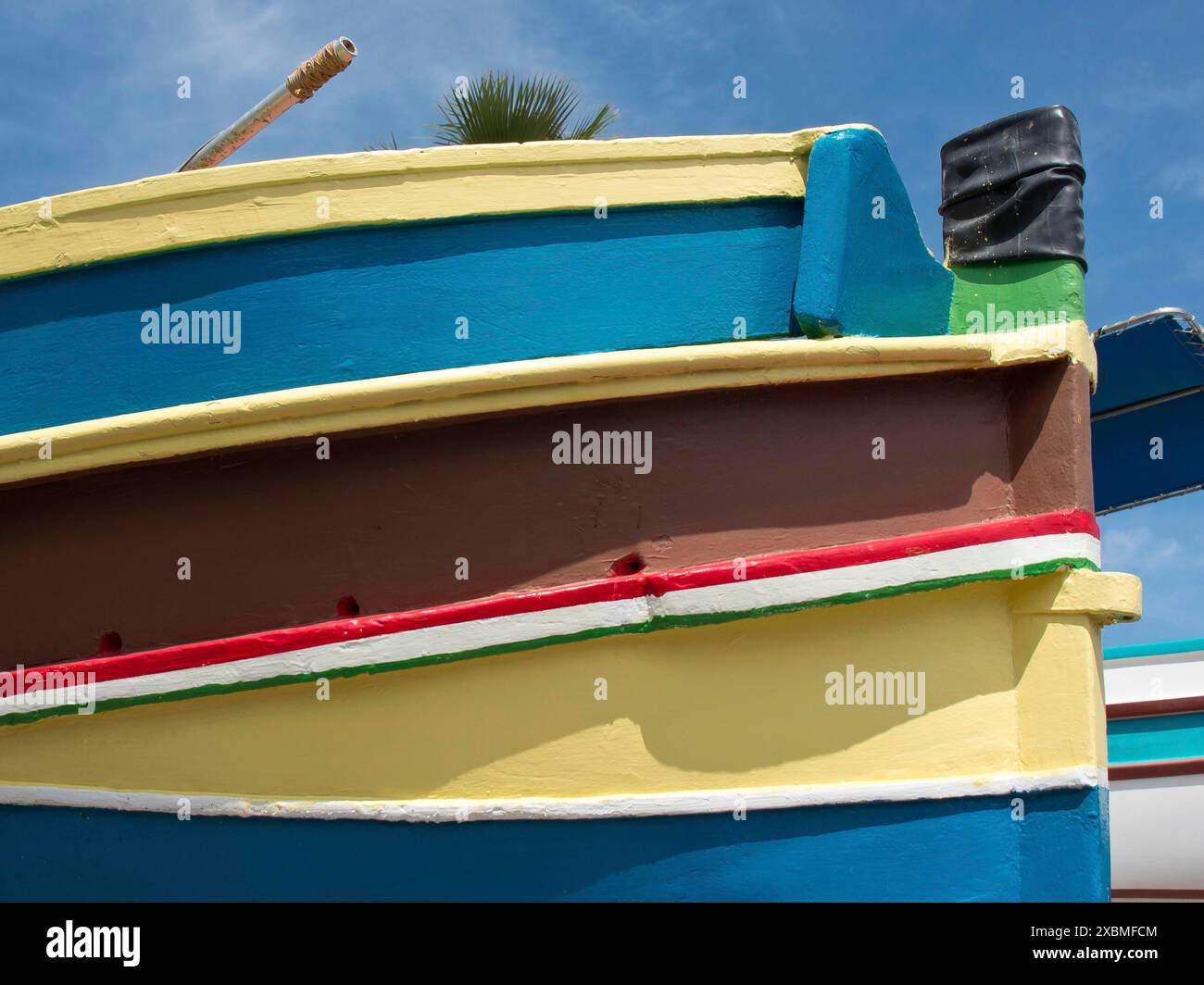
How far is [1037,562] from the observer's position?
353 cm

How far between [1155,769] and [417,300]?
248 inches

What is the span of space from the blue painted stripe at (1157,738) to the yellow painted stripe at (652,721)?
5.04m

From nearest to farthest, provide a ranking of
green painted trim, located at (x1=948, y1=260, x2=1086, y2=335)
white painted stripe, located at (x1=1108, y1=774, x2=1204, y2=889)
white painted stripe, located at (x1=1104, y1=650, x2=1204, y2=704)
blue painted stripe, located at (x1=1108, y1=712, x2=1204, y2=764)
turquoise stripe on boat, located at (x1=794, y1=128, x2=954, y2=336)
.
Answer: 1. turquoise stripe on boat, located at (x1=794, y1=128, x2=954, y2=336)
2. green painted trim, located at (x1=948, y1=260, x2=1086, y2=335)
3. white painted stripe, located at (x1=1108, y1=774, x2=1204, y2=889)
4. blue painted stripe, located at (x1=1108, y1=712, x2=1204, y2=764)
5. white painted stripe, located at (x1=1104, y1=650, x2=1204, y2=704)

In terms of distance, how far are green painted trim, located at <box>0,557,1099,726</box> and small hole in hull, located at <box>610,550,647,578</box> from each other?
0.57 feet

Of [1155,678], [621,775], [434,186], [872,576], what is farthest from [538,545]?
[1155,678]

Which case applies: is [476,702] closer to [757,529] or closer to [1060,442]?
[757,529]

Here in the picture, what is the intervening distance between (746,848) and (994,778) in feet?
2.35

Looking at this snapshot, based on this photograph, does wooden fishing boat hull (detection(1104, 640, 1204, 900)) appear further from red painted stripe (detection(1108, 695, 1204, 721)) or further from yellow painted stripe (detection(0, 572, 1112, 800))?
yellow painted stripe (detection(0, 572, 1112, 800))

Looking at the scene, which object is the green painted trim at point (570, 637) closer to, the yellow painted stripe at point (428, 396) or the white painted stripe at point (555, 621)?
the white painted stripe at point (555, 621)

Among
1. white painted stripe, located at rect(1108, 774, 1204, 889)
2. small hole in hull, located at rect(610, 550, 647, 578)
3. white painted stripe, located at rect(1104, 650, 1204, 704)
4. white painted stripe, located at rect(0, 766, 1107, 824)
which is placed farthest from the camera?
white painted stripe, located at rect(1104, 650, 1204, 704)

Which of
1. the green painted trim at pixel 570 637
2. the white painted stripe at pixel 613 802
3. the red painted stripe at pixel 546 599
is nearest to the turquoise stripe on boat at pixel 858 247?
the red painted stripe at pixel 546 599

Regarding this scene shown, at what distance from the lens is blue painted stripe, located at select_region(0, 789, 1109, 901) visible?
3.36 m

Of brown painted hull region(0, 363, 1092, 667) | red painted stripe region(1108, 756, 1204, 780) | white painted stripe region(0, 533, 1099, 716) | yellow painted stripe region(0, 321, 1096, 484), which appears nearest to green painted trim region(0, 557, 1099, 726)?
white painted stripe region(0, 533, 1099, 716)

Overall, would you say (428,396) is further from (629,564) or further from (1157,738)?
(1157,738)
